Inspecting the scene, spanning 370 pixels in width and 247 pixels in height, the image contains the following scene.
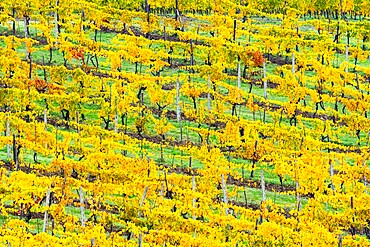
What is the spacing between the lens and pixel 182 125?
202 feet

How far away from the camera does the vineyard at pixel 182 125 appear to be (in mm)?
45750

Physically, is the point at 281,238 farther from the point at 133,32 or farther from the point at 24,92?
the point at 133,32

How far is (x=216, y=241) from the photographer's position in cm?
4231

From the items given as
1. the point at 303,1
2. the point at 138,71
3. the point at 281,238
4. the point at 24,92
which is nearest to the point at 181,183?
the point at 281,238

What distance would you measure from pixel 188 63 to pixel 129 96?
12.6 meters

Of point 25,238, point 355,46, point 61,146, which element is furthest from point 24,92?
point 355,46

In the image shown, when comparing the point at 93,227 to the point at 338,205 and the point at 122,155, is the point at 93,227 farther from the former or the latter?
the point at 338,205

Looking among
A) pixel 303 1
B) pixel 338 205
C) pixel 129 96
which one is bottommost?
pixel 338 205

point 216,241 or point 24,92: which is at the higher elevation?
point 24,92

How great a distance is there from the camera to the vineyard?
4575 cm

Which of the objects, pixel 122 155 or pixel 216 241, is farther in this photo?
pixel 122 155

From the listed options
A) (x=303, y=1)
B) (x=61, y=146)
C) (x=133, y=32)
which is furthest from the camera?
(x=303, y=1)

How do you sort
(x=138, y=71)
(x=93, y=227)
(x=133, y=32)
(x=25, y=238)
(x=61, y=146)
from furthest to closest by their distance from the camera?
(x=133, y=32) → (x=138, y=71) → (x=61, y=146) → (x=93, y=227) → (x=25, y=238)

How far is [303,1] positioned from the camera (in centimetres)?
8550
